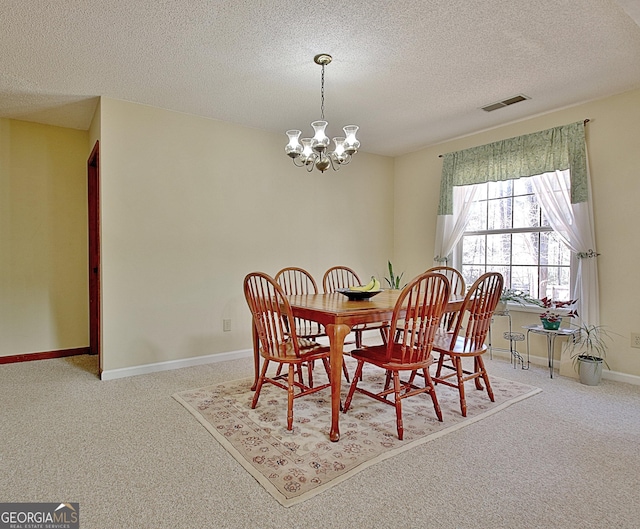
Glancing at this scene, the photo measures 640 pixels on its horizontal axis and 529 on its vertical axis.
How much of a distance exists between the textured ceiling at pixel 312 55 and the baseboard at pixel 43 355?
2.40m

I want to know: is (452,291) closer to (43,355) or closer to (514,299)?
(514,299)

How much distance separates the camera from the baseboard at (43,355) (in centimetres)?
387

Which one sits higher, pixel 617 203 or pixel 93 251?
pixel 617 203

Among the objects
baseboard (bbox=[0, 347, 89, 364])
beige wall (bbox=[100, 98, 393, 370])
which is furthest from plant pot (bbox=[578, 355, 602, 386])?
baseboard (bbox=[0, 347, 89, 364])

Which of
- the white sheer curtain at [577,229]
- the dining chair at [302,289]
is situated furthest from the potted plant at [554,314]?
the dining chair at [302,289]

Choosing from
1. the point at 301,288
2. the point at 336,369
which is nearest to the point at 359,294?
the point at 336,369

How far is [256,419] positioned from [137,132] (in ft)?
8.95

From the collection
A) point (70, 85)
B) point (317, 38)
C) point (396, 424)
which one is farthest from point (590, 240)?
point (70, 85)

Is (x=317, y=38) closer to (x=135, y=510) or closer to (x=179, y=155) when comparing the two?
(x=179, y=155)

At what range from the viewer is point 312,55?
2.61 meters

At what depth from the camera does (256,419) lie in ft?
8.13

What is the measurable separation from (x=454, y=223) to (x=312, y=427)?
3117 mm

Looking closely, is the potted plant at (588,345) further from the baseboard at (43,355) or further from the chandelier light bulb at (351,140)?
the baseboard at (43,355)

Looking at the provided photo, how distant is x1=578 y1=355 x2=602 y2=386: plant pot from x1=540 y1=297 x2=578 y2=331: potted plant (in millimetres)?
355
